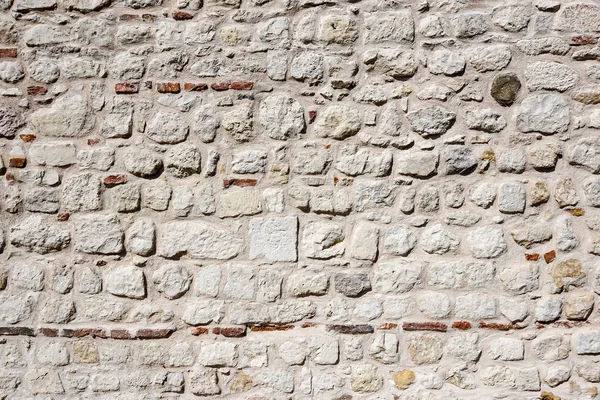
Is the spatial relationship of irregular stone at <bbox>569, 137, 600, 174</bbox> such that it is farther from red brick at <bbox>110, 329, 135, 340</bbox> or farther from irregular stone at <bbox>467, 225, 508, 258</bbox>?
red brick at <bbox>110, 329, 135, 340</bbox>

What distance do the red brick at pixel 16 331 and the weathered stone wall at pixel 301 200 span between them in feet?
0.06

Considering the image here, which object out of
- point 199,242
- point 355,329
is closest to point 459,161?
point 355,329

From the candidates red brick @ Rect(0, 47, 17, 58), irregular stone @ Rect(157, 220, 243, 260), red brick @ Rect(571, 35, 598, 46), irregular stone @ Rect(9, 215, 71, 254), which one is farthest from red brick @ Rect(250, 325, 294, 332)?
red brick @ Rect(571, 35, 598, 46)

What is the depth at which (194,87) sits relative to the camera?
2.65 metres

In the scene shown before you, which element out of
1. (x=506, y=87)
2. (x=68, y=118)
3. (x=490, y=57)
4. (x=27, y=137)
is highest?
(x=490, y=57)

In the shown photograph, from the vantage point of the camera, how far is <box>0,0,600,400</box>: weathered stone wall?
2600 mm

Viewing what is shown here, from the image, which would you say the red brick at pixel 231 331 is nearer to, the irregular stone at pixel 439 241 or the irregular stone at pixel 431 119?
the irregular stone at pixel 439 241

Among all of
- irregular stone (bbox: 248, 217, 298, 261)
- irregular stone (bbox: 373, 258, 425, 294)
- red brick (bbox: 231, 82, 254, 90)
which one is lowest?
irregular stone (bbox: 373, 258, 425, 294)

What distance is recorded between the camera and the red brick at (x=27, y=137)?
8.79 feet

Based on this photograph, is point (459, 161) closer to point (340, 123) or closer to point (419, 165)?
point (419, 165)

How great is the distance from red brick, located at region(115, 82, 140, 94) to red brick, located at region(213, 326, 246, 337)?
1.34m

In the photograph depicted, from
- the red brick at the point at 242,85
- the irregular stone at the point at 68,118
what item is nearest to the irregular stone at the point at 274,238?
the red brick at the point at 242,85

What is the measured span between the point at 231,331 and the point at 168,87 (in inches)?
52.5

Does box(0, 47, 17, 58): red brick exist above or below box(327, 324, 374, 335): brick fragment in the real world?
above
